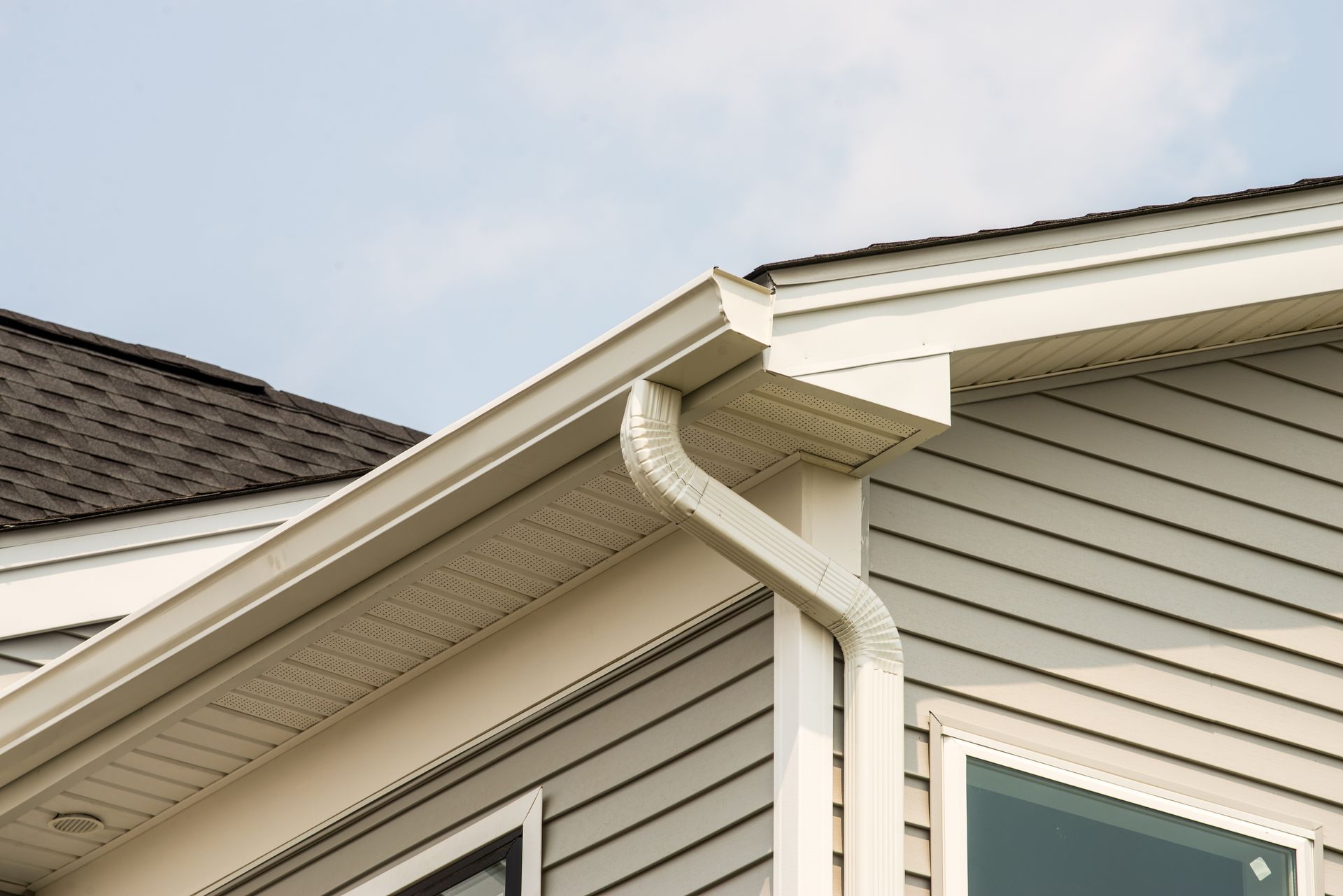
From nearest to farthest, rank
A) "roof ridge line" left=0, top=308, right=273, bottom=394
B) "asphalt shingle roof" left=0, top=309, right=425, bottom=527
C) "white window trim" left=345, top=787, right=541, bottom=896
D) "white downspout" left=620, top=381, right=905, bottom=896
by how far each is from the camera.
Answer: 1. "white downspout" left=620, top=381, right=905, bottom=896
2. "white window trim" left=345, top=787, right=541, bottom=896
3. "asphalt shingle roof" left=0, top=309, right=425, bottom=527
4. "roof ridge line" left=0, top=308, right=273, bottom=394

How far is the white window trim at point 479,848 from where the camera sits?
423cm

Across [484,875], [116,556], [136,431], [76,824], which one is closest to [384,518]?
[484,875]

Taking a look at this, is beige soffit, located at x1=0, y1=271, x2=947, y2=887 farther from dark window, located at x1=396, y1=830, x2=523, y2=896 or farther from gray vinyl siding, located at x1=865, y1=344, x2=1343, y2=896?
dark window, located at x1=396, y1=830, x2=523, y2=896

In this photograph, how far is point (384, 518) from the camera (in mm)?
4055

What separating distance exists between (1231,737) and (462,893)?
1.92 m

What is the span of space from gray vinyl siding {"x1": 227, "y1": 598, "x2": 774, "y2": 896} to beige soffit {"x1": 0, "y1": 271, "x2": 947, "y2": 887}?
0.33 metres

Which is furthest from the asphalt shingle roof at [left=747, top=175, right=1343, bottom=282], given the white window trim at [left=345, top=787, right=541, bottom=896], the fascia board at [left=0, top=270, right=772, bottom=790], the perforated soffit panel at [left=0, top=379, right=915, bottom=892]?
the white window trim at [left=345, top=787, right=541, bottom=896]

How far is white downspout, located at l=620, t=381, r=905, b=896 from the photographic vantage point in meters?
3.57

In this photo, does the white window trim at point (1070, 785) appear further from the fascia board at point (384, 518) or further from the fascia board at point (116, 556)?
the fascia board at point (116, 556)

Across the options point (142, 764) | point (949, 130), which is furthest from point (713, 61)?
point (142, 764)

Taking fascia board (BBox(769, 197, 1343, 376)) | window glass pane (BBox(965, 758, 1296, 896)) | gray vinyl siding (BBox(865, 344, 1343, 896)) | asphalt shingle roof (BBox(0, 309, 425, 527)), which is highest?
asphalt shingle roof (BBox(0, 309, 425, 527))

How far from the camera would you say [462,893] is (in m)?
4.46

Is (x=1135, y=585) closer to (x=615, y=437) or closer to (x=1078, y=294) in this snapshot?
(x=1078, y=294)

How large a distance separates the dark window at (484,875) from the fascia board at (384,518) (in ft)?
2.43
